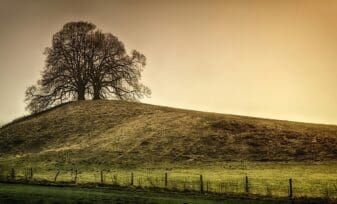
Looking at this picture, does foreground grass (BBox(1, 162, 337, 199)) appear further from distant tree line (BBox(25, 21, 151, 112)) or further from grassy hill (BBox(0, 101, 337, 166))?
distant tree line (BBox(25, 21, 151, 112))

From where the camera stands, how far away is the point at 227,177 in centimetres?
4559

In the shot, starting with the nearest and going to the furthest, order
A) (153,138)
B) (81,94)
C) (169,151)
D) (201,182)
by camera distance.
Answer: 1. (201,182)
2. (169,151)
3. (153,138)
4. (81,94)

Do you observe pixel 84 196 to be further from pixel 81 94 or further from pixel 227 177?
pixel 81 94

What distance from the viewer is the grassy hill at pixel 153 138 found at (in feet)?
191

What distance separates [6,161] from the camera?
62.9 metres

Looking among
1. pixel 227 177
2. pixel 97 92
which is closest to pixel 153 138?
pixel 227 177

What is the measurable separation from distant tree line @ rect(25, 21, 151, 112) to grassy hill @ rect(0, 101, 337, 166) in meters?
3.95

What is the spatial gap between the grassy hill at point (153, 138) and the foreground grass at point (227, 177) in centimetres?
333

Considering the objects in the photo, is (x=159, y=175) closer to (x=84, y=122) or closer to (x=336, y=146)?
(x=336, y=146)

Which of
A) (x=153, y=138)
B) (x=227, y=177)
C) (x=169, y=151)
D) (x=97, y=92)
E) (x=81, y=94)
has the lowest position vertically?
(x=227, y=177)

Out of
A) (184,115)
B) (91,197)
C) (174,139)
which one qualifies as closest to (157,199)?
(91,197)

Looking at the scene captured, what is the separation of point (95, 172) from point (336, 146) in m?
24.3

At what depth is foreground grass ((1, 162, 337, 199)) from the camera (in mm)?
38031

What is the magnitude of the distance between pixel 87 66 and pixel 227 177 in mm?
46335
